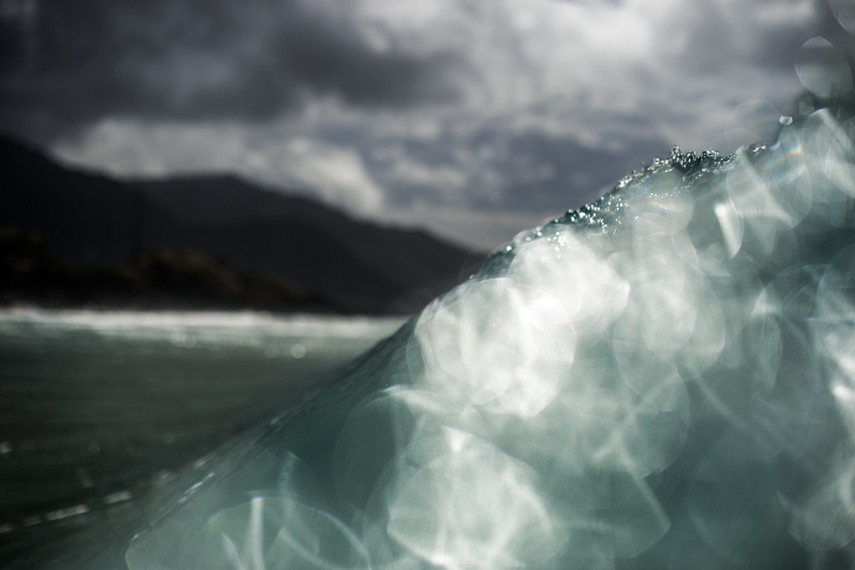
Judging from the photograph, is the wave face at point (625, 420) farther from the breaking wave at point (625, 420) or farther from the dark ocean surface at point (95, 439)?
the dark ocean surface at point (95, 439)

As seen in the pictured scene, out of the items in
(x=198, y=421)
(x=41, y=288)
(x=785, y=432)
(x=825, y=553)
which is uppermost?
(x=41, y=288)

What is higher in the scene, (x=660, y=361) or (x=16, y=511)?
(x=660, y=361)

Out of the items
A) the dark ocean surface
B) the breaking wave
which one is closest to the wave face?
the breaking wave

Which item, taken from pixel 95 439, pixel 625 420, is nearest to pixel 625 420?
pixel 625 420

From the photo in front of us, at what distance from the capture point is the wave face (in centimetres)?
69

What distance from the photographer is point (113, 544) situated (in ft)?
3.39

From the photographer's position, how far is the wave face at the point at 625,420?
2.25 ft

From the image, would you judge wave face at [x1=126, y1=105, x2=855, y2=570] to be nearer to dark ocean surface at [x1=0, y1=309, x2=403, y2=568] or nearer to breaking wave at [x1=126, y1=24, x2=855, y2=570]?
breaking wave at [x1=126, y1=24, x2=855, y2=570]

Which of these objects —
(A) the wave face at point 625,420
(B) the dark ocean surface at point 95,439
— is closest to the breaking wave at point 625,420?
(A) the wave face at point 625,420

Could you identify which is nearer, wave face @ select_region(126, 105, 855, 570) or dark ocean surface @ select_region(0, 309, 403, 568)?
wave face @ select_region(126, 105, 855, 570)

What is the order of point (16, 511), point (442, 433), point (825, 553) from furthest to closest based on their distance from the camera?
point (16, 511)
point (442, 433)
point (825, 553)

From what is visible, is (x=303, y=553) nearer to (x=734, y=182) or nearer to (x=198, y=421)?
(x=734, y=182)

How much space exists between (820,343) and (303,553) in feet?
2.29

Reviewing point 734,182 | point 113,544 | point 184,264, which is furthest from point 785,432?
point 184,264
